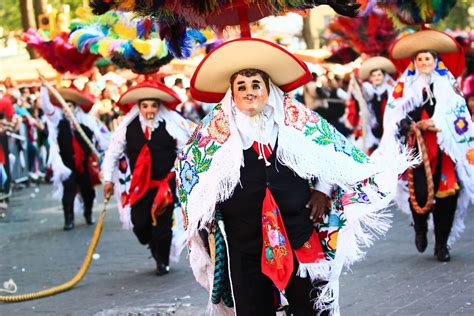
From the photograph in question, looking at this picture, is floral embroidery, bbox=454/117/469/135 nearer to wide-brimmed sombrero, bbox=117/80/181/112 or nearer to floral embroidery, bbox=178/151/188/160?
wide-brimmed sombrero, bbox=117/80/181/112

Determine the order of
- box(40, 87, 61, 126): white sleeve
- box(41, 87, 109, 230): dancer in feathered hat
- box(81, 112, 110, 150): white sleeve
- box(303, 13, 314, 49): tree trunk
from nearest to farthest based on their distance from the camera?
box(40, 87, 61, 126): white sleeve → box(41, 87, 109, 230): dancer in feathered hat → box(81, 112, 110, 150): white sleeve → box(303, 13, 314, 49): tree trunk

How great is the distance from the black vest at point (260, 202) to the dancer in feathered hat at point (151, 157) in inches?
162

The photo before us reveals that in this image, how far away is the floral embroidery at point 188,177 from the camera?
18.4 ft

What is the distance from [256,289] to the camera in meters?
5.52

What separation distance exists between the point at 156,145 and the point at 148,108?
1.22ft

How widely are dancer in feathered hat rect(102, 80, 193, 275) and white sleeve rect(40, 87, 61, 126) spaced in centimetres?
369

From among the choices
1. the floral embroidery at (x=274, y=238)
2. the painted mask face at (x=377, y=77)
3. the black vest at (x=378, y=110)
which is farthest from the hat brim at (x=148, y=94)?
the black vest at (x=378, y=110)

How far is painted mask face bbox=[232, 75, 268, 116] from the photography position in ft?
18.1

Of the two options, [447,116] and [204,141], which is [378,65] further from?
[204,141]

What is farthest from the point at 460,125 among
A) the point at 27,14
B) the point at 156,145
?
the point at 27,14

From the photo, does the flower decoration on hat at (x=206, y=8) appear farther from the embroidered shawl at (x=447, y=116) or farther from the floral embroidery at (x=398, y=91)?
the floral embroidery at (x=398, y=91)

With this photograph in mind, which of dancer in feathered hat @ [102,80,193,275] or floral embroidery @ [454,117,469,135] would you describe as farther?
dancer in feathered hat @ [102,80,193,275]

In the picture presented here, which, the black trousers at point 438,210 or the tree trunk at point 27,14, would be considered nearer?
the black trousers at point 438,210

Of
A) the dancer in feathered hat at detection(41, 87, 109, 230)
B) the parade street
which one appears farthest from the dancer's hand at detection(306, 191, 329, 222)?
the dancer in feathered hat at detection(41, 87, 109, 230)
